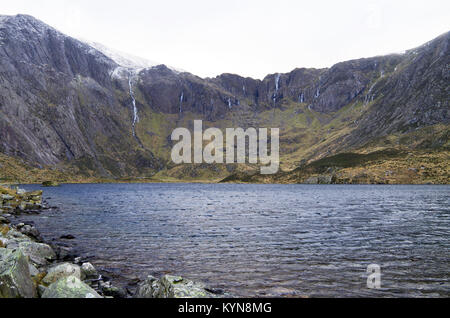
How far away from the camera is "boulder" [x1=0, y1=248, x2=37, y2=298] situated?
11.3 m

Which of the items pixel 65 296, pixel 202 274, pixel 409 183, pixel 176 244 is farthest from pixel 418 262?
pixel 409 183

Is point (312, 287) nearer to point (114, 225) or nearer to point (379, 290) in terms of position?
point (379, 290)

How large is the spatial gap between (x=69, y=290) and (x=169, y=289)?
3.97m

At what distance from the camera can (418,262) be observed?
21.6m

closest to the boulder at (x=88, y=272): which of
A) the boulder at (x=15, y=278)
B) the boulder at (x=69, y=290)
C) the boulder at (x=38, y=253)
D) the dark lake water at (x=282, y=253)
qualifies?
the dark lake water at (x=282, y=253)

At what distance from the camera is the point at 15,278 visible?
11633 mm

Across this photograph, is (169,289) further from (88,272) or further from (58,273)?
(88,272)

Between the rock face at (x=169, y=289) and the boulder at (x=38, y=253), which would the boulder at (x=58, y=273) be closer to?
the rock face at (x=169, y=289)

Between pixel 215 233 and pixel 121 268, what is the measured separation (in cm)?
1539

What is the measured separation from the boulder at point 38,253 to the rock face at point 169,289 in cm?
1204

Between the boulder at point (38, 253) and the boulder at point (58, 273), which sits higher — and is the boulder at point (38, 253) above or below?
below

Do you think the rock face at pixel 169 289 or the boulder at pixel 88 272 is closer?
the rock face at pixel 169 289

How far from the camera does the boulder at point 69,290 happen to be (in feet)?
38.2

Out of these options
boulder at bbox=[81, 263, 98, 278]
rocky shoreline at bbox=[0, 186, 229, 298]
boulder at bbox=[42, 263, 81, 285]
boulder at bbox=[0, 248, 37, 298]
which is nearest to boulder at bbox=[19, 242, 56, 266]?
rocky shoreline at bbox=[0, 186, 229, 298]
